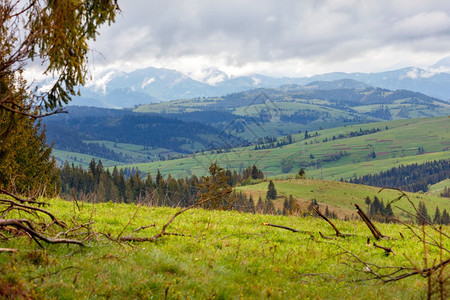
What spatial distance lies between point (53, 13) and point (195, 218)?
10.3m

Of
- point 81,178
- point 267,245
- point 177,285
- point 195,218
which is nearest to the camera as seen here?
point 177,285

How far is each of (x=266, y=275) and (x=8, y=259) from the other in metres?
5.65

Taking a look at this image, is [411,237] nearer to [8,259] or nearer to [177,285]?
[177,285]

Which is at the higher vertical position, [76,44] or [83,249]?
[76,44]

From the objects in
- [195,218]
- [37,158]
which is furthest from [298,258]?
[37,158]

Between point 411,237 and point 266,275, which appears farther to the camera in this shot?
point 411,237

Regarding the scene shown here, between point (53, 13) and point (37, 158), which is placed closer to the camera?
point (53, 13)

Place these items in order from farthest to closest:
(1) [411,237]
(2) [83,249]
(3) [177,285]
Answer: (1) [411,237]
(2) [83,249]
(3) [177,285]

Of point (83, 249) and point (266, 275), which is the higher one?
point (83, 249)

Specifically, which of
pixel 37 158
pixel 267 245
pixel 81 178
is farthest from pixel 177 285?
pixel 81 178

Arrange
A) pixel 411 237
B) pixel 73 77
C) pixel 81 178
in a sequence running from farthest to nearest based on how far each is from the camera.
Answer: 1. pixel 81 178
2. pixel 411 237
3. pixel 73 77

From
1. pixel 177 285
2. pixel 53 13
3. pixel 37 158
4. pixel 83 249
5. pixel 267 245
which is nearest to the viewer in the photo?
pixel 177 285

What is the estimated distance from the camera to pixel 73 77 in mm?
10102

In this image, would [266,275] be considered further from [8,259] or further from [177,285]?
[8,259]
